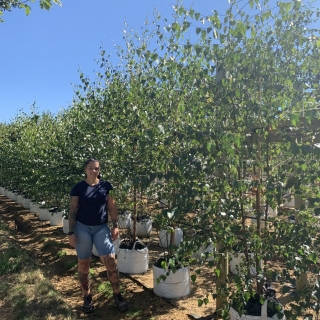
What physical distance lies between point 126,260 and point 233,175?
2675 mm

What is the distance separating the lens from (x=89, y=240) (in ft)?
11.8

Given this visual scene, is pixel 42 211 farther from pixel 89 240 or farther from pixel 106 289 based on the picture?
pixel 89 240

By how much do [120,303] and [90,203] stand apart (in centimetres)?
114

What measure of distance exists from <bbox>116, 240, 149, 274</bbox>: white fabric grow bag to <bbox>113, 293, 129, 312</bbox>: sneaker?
97cm

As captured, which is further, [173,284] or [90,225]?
[173,284]

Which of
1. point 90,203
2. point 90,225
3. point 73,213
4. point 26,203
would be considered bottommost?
point 26,203

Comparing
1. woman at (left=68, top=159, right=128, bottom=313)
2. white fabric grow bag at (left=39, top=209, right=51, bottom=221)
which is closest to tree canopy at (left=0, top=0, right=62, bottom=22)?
woman at (left=68, top=159, right=128, bottom=313)

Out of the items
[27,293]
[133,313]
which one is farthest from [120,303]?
[27,293]

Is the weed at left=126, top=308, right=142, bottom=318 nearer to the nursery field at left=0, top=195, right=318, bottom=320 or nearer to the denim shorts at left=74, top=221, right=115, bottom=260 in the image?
the nursery field at left=0, top=195, right=318, bottom=320

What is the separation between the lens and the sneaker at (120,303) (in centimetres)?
360

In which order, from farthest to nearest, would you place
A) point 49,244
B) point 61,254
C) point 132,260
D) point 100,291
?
1. point 49,244
2. point 61,254
3. point 132,260
4. point 100,291

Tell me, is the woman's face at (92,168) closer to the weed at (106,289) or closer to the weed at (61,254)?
the weed at (106,289)

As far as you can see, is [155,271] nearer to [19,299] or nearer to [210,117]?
[19,299]

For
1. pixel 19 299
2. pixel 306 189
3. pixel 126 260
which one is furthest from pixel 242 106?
pixel 19 299
